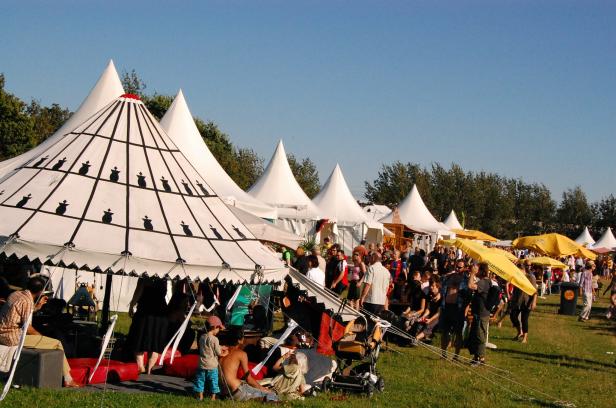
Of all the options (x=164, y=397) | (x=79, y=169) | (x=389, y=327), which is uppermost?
(x=79, y=169)

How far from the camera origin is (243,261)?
11727mm

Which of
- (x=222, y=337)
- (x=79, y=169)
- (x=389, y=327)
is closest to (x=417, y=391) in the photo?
(x=389, y=327)

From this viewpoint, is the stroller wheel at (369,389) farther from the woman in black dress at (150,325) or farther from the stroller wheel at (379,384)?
the woman in black dress at (150,325)

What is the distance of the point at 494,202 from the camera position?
98250 mm

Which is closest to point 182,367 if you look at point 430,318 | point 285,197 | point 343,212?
point 430,318

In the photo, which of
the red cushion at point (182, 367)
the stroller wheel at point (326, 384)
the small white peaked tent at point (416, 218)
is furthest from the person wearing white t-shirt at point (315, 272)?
the small white peaked tent at point (416, 218)

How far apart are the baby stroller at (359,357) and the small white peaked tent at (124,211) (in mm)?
1467

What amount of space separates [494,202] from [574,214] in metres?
12.1

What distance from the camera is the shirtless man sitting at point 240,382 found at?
10.6m

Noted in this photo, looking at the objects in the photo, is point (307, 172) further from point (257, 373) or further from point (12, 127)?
point (257, 373)

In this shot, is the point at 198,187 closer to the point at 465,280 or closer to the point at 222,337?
the point at 222,337

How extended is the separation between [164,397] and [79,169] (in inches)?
133

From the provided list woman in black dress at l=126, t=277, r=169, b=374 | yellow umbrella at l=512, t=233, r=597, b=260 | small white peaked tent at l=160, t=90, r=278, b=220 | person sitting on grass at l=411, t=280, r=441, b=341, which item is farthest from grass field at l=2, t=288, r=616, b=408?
yellow umbrella at l=512, t=233, r=597, b=260

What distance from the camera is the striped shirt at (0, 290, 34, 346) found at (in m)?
9.88
